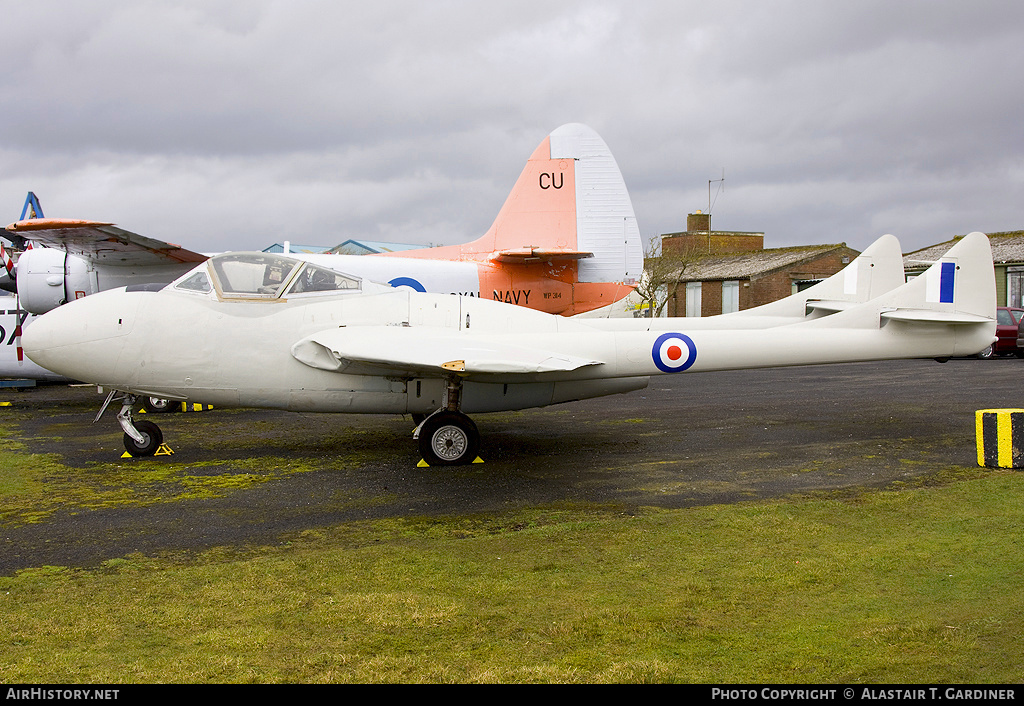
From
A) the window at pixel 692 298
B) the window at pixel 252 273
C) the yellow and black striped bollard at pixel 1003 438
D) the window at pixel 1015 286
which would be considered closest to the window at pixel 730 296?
the window at pixel 692 298

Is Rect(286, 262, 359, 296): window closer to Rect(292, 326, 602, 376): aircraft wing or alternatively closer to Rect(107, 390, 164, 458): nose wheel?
Rect(292, 326, 602, 376): aircraft wing

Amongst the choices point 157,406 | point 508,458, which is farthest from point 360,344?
point 157,406

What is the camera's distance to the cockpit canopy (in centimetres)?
986

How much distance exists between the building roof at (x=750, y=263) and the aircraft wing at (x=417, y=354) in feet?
137

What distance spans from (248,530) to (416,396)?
3533mm

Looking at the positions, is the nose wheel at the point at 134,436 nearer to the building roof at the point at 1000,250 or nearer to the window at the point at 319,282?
the window at the point at 319,282

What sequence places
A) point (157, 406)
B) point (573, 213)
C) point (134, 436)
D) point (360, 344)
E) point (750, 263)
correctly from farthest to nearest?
1. point (750, 263)
2. point (573, 213)
3. point (157, 406)
4. point (134, 436)
5. point (360, 344)

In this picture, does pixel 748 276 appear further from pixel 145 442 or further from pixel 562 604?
pixel 562 604

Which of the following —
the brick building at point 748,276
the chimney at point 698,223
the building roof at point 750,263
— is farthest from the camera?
the chimney at point 698,223

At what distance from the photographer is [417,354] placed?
348 inches

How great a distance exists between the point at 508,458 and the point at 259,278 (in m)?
3.85

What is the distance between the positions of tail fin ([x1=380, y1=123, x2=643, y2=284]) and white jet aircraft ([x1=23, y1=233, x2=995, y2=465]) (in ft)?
16.7

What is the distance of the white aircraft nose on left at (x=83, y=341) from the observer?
376 inches
